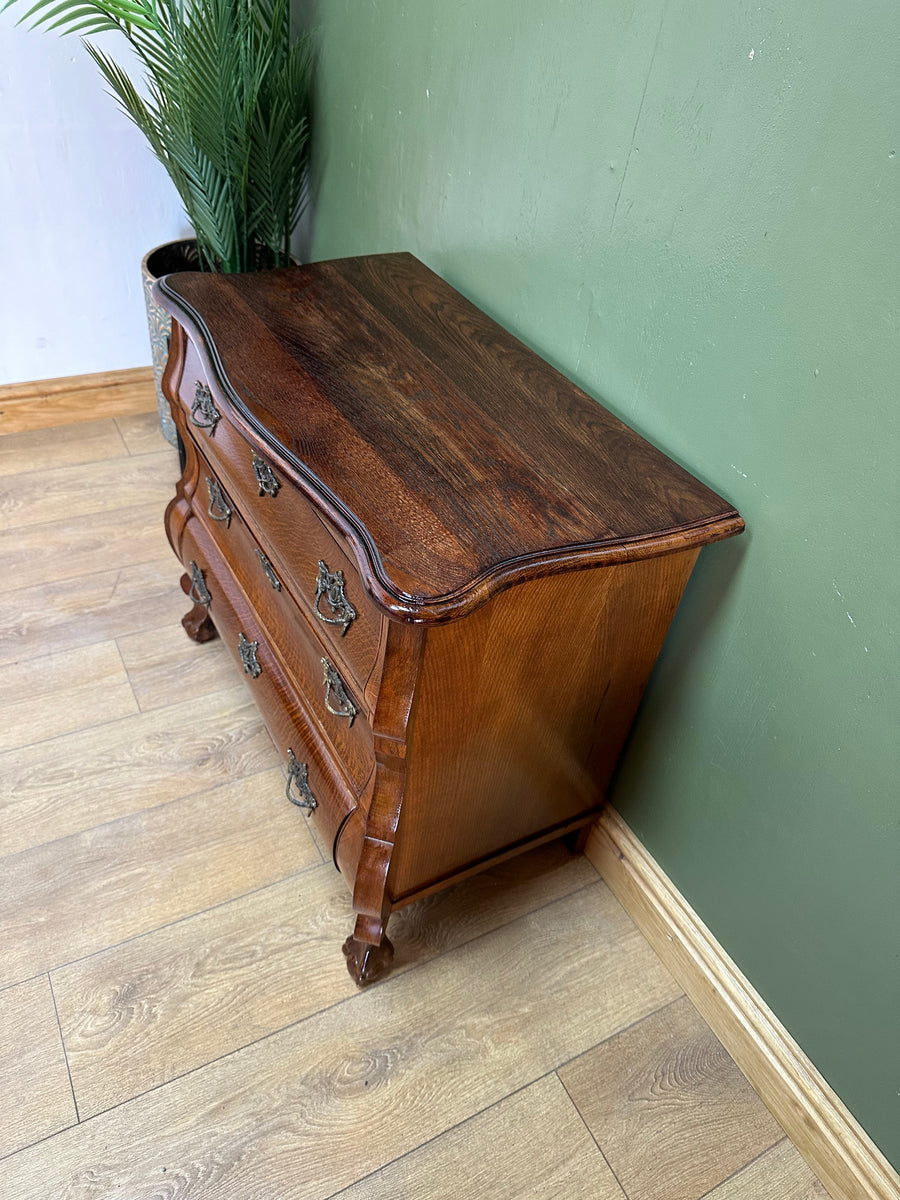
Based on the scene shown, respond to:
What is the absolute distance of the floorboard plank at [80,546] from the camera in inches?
72.5

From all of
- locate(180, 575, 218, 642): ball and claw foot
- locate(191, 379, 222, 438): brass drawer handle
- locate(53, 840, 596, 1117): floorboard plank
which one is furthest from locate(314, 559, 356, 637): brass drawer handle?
locate(180, 575, 218, 642): ball and claw foot

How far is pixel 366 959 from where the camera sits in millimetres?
1231

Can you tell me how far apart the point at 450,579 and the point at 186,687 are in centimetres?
99

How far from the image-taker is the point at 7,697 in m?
1.59

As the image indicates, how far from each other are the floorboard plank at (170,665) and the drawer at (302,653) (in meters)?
0.32

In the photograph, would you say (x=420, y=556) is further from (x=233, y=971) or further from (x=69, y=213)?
(x=69, y=213)

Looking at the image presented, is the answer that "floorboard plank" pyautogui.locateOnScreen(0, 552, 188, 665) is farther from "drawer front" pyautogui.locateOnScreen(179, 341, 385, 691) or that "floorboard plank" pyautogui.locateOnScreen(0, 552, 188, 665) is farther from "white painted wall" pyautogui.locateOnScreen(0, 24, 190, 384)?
"white painted wall" pyautogui.locateOnScreen(0, 24, 190, 384)

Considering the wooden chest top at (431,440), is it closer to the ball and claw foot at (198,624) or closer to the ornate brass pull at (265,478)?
the ornate brass pull at (265,478)

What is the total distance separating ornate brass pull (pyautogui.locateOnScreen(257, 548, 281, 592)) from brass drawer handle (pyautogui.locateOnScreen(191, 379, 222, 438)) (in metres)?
0.20

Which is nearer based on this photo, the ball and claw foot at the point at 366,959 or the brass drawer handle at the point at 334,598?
the brass drawer handle at the point at 334,598

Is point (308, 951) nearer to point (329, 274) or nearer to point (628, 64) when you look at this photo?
point (329, 274)

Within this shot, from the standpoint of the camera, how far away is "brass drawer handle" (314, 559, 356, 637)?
0.98 metres

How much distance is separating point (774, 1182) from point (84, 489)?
6.30 feet

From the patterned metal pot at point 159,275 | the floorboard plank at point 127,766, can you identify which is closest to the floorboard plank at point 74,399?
the patterned metal pot at point 159,275
